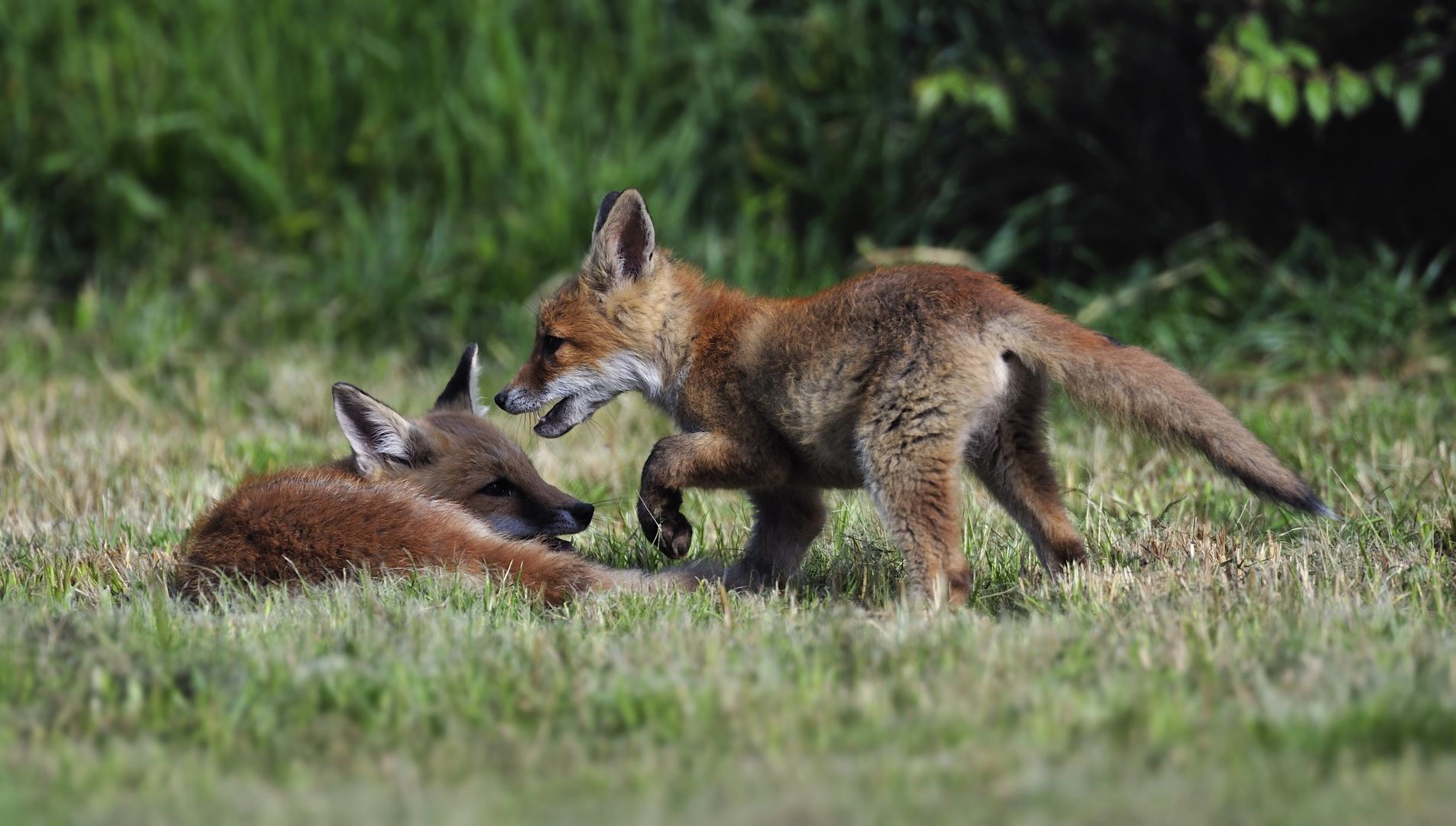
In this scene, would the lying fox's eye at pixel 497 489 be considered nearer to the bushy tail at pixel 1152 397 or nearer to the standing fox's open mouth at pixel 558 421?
the standing fox's open mouth at pixel 558 421

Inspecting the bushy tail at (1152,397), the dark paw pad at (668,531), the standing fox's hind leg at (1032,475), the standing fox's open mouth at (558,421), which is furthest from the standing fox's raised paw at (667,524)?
the bushy tail at (1152,397)

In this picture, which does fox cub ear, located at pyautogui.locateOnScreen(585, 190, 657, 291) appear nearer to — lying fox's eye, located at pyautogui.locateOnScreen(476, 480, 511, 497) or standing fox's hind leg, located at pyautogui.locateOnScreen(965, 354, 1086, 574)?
lying fox's eye, located at pyautogui.locateOnScreen(476, 480, 511, 497)

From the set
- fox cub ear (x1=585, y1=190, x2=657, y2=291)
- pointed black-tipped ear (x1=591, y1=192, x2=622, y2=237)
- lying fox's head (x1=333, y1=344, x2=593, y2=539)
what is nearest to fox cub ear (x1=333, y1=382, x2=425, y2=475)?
lying fox's head (x1=333, y1=344, x2=593, y2=539)

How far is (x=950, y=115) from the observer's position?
8.63 meters

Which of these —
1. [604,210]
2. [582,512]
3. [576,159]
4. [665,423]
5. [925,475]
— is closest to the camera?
[925,475]

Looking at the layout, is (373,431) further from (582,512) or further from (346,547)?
(346,547)

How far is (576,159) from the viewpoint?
30.5ft

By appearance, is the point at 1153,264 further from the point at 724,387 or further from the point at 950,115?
the point at 724,387

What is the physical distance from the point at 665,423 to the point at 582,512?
209 centimetres

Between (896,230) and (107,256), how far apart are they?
5.27 meters

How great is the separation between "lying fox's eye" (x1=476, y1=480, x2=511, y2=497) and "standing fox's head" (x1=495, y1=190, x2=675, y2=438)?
0.24m

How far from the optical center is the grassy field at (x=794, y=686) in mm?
2383

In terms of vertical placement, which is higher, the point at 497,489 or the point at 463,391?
the point at 463,391

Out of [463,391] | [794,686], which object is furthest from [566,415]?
[794,686]
